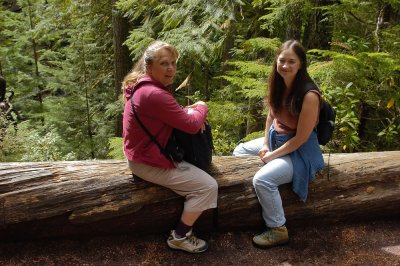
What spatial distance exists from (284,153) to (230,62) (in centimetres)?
251

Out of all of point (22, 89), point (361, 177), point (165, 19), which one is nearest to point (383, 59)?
point (361, 177)

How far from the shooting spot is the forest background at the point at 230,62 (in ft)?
17.6

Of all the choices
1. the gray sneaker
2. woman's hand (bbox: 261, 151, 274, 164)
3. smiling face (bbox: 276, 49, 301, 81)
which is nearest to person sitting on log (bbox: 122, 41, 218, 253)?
the gray sneaker

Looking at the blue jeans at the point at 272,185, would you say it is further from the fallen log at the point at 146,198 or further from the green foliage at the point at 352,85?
the green foliage at the point at 352,85

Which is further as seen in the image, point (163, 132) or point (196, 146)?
point (196, 146)

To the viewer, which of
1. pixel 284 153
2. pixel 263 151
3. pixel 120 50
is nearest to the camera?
pixel 284 153

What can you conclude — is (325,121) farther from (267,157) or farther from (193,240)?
(193,240)

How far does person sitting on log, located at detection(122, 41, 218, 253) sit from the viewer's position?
310 cm

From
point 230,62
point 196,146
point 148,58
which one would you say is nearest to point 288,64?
point 196,146

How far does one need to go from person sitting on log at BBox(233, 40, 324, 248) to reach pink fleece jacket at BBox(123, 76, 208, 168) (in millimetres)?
825

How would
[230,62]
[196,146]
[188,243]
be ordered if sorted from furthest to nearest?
1. [230,62]
2. [188,243]
3. [196,146]

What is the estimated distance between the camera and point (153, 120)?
3164mm

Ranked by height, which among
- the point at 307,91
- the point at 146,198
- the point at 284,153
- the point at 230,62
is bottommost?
the point at 146,198

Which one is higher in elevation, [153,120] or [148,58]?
[148,58]
